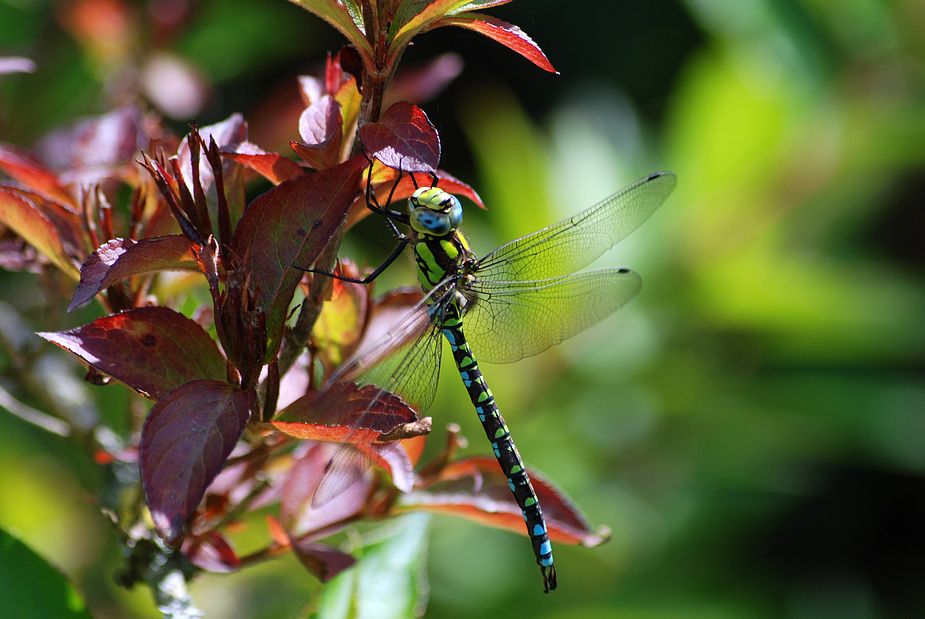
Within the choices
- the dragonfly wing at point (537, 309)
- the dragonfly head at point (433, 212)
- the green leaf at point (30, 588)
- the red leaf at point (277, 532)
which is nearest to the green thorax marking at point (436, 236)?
the dragonfly head at point (433, 212)

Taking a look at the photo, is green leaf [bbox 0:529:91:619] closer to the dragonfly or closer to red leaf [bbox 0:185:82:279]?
red leaf [bbox 0:185:82:279]

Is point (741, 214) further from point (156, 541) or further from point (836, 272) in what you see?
point (156, 541)

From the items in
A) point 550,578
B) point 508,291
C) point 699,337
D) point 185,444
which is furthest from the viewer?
point 699,337

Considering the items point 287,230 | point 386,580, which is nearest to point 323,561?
point 386,580

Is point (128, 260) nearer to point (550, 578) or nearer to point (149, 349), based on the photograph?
point (149, 349)

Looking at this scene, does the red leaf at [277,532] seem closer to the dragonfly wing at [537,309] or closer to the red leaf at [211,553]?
the red leaf at [211,553]
